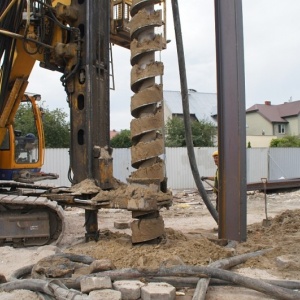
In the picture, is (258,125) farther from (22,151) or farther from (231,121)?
(231,121)

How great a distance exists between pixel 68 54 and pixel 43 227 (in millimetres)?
2657

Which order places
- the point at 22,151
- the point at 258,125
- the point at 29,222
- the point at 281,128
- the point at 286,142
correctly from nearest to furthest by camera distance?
the point at 29,222 < the point at 22,151 < the point at 286,142 < the point at 258,125 < the point at 281,128

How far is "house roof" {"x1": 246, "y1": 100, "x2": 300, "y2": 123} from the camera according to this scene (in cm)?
5594

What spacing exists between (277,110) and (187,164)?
39571mm

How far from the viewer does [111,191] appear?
5.63m

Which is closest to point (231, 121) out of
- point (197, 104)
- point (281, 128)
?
point (197, 104)

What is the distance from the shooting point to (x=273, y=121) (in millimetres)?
55312

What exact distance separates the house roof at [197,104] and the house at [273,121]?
745cm

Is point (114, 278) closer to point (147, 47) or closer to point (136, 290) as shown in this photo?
point (136, 290)

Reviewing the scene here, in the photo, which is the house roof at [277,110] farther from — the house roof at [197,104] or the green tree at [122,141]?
the green tree at [122,141]

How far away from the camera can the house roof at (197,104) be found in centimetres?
4658

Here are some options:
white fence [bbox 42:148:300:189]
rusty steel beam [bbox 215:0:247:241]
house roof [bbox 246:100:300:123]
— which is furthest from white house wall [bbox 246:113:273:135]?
rusty steel beam [bbox 215:0:247:241]

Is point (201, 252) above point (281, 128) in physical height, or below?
below

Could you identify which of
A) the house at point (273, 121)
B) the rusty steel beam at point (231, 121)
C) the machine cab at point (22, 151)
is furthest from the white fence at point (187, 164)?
the house at point (273, 121)
